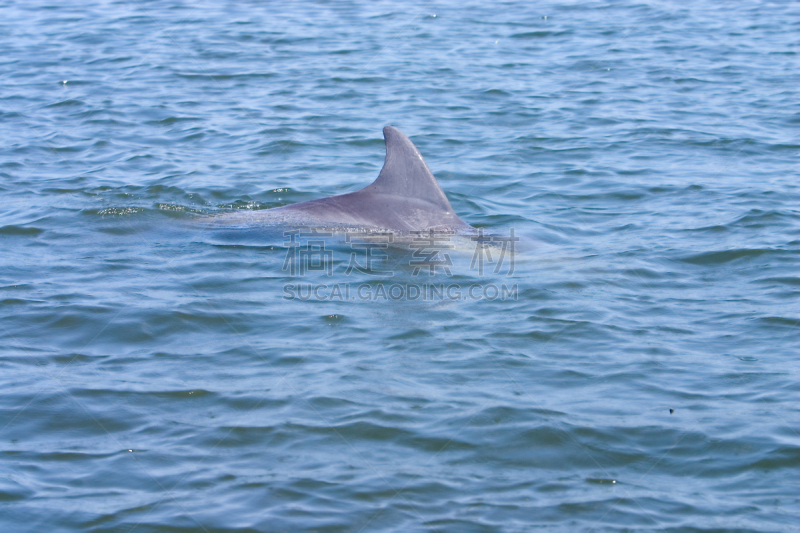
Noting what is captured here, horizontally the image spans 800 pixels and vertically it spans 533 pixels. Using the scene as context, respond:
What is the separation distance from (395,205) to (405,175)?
326 millimetres

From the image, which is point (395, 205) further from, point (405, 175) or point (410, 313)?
point (410, 313)

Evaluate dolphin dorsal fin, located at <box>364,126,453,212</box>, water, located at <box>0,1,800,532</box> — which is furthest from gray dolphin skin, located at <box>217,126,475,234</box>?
water, located at <box>0,1,800,532</box>

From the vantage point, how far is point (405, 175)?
8281 mm

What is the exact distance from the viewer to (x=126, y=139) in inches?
478

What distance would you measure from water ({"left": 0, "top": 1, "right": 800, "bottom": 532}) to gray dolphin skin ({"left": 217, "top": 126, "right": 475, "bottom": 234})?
0.47m

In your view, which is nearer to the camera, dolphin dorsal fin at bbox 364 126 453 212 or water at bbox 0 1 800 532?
water at bbox 0 1 800 532

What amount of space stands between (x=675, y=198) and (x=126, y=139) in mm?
7840

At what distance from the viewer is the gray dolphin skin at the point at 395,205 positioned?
8234 millimetres

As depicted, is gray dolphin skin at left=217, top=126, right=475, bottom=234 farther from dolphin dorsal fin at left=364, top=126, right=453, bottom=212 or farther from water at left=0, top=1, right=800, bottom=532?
water at left=0, top=1, right=800, bottom=532

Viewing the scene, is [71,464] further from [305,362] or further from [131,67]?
[131,67]

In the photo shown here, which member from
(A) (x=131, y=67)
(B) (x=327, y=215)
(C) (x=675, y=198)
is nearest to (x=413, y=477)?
(B) (x=327, y=215)

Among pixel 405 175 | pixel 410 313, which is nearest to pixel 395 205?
pixel 405 175

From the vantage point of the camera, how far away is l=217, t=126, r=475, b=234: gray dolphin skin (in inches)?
324

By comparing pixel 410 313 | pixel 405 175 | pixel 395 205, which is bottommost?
pixel 410 313
